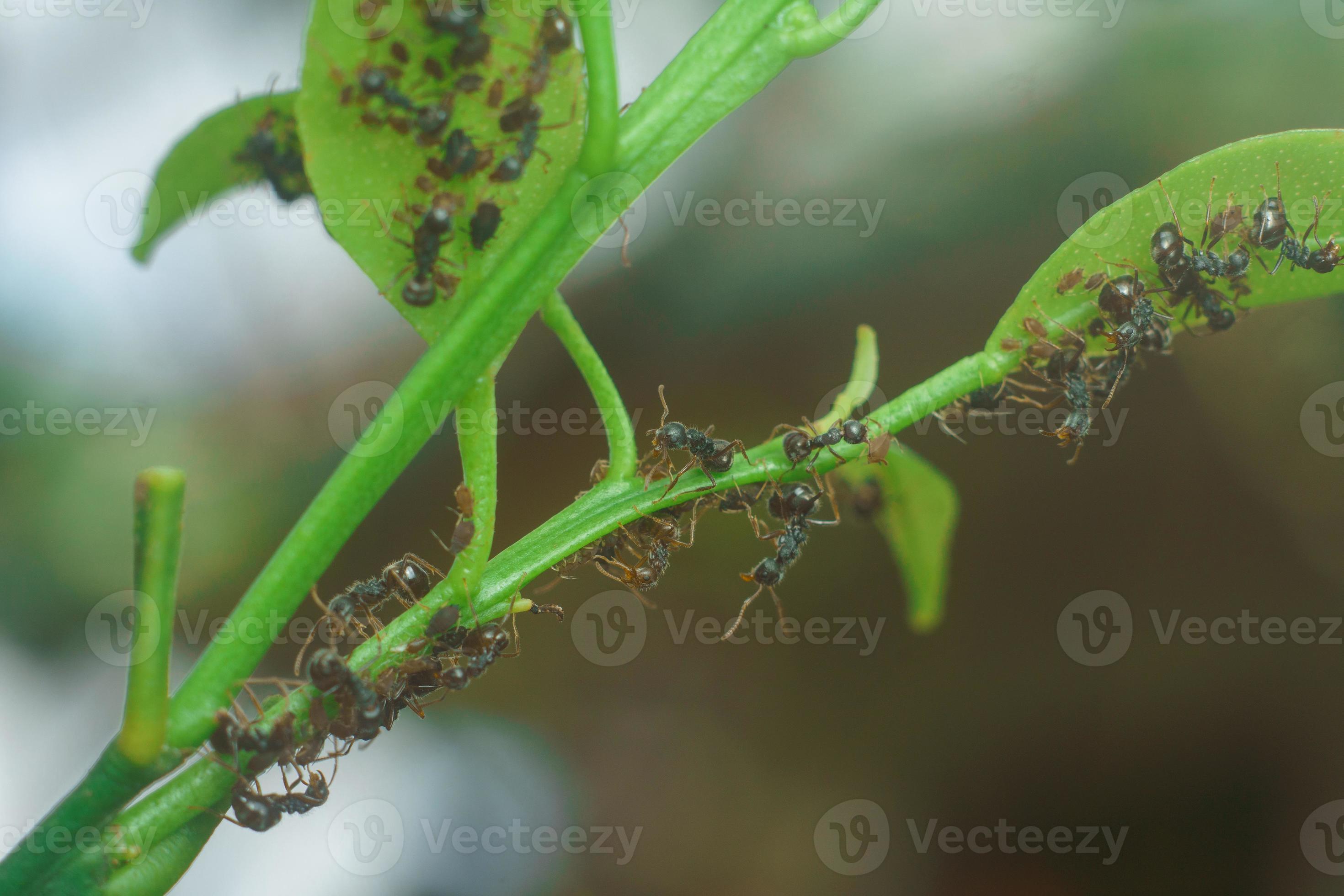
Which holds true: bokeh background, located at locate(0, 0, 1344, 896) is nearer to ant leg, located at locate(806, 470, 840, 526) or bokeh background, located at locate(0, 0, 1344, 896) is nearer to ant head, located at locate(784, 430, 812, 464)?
ant leg, located at locate(806, 470, 840, 526)

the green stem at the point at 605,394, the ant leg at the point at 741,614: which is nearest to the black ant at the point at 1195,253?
the green stem at the point at 605,394

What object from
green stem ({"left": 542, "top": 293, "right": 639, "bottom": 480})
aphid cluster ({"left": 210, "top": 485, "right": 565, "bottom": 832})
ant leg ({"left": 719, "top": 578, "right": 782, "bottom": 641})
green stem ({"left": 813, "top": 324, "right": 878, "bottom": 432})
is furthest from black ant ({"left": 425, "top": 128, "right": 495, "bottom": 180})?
ant leg ({"left": 719, "top": 578, "right": 782, "bottom": 641})

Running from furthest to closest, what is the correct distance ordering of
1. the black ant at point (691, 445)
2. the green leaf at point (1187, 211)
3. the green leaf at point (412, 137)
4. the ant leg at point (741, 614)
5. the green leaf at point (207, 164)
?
1. the ant leg at point (741, 614)
2. the black ant at point (691, 445)
3. the green leaf at point (207, 164)
4. the green leaf at point (1187, 211)
5. the green leaf at point (412, 137)

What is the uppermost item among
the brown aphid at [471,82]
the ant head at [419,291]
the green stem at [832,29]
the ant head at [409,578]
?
the green stem at [832,29]

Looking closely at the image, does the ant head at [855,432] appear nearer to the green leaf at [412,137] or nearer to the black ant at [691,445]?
the black ant at [691,445]

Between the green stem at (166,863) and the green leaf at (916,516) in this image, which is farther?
the green leaf at (916,516)
